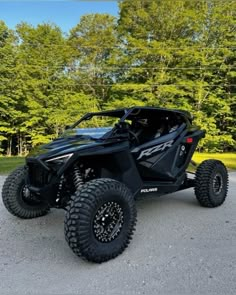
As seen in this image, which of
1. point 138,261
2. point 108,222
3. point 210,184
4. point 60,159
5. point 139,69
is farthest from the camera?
point 139,69

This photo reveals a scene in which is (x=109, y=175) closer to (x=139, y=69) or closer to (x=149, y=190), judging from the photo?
(x=149, y=190)

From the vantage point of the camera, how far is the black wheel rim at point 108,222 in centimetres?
277

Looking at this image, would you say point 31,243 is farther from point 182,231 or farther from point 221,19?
point 221,19

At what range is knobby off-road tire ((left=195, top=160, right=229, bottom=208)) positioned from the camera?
Result: 4.36 metres

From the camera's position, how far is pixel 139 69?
2002 centimetres

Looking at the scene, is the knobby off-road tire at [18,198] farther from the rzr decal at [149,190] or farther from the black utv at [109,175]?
the rzr decal at [149,190]

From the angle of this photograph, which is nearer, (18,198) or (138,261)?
(138,261)

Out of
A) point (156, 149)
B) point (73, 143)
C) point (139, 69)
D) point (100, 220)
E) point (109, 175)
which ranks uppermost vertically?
point (139, 69)

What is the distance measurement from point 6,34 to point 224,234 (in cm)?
2206

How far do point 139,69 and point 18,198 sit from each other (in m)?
17.5

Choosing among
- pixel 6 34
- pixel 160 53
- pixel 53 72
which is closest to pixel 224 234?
pixel 160 53

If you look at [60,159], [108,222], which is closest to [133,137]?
[60,159]

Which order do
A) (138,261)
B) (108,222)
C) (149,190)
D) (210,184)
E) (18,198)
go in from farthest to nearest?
(210,184) → (18,198) → (149,190) → (108,222) → (138,261)

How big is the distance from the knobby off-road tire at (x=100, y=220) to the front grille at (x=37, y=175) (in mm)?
576
